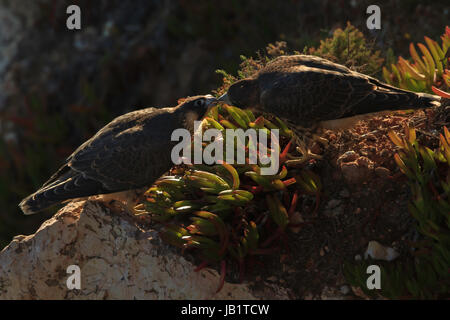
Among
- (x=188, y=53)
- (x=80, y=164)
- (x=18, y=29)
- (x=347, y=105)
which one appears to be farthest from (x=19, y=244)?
(x=18, y=29)

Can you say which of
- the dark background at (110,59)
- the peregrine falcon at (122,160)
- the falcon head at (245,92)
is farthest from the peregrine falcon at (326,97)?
the dark background at (110,59)

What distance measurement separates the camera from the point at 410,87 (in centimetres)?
495

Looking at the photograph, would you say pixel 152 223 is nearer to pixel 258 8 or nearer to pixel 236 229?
pixel 236 229

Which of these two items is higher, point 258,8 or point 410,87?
point 258,8

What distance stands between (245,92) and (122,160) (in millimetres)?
1237

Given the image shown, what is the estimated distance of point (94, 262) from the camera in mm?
4238

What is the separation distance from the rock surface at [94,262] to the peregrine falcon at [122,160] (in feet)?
0.74

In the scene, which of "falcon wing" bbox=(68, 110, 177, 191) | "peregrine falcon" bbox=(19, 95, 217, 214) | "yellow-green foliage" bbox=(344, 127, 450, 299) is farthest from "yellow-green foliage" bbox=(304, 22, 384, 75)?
"falcon wing" bbox=(68, 110, 177, 191)

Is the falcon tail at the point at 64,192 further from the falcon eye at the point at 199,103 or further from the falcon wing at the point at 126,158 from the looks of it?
the falcon eye at the point at 199,103

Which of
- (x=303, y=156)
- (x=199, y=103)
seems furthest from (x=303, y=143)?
(x=199, y=103)

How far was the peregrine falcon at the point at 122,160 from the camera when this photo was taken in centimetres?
432

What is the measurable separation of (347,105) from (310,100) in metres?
0.31

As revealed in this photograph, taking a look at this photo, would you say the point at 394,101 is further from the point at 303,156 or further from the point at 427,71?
the point at 427,71

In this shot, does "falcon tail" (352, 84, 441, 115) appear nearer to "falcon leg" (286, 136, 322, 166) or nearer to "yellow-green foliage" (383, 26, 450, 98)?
"falcon leg" (286, 136, 322, 166)
